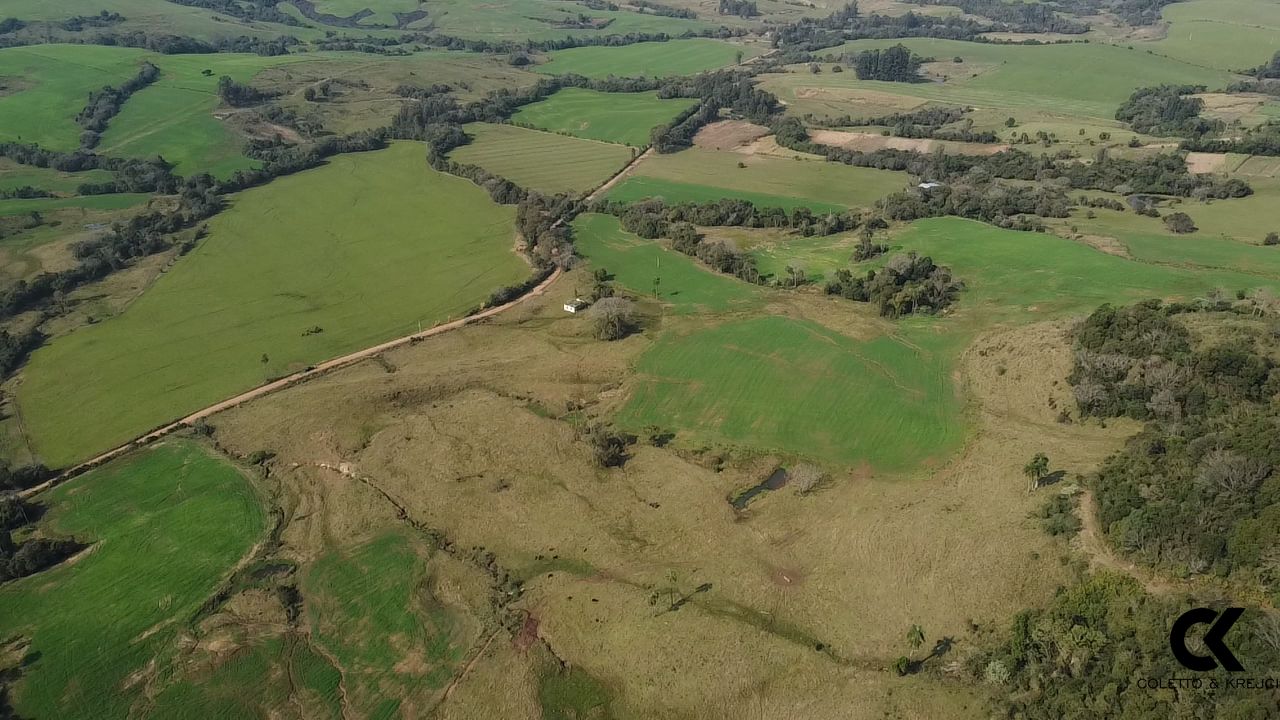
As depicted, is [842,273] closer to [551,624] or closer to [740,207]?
[740,207]

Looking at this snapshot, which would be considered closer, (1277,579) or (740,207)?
(1277,579)

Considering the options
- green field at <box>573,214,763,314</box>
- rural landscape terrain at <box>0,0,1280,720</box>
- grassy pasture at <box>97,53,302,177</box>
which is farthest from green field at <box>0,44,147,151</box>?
green field at <box>573,214,763,314</box>

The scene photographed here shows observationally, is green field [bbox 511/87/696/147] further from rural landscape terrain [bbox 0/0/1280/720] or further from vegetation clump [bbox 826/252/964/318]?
vegetation clump [bbox 826/252/964/318]

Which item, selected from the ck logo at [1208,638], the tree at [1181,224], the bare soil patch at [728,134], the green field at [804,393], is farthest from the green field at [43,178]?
the tree at [1181,224]

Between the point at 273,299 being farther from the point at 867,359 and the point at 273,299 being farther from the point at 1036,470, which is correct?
the point at 1036,470

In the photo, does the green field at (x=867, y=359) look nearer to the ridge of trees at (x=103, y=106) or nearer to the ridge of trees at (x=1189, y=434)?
the ridge of trees at (x=1189, y=434)

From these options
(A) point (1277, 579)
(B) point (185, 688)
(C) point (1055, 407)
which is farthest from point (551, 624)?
(C) point (1055, 407)

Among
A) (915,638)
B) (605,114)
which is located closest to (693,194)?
(605,114)
